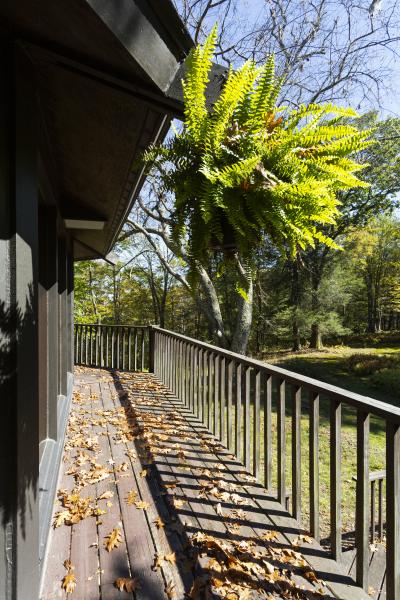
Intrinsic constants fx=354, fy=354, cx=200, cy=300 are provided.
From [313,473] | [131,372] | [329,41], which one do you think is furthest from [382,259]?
[313,473]

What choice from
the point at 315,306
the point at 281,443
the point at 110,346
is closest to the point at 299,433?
the point at 281,443

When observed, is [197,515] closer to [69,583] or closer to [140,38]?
[69,583]

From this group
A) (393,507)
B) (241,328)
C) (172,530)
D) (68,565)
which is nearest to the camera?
(393,507)

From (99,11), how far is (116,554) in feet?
7.80

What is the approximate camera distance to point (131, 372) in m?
6.87

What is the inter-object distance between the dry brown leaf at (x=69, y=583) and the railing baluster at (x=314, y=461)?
1.31m

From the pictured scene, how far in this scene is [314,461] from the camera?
2.01 meters

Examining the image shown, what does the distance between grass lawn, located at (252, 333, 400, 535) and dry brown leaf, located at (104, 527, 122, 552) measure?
2971mm

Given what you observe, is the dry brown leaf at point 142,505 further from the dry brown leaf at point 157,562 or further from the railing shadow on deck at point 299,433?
the railing shadow on deck at point 299,433

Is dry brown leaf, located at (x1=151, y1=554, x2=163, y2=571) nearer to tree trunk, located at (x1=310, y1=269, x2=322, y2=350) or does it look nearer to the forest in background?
the forest in background

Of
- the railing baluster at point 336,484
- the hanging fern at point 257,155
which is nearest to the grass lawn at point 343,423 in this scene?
the railing baluster at point 336,484

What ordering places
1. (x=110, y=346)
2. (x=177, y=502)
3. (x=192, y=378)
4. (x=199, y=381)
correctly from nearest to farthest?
(x=177, y=502)
(x=199, y=381)
(x=192, y=378)
(x=110, y=346)

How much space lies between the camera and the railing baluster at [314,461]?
202 cm

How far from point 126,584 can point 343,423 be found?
22.8 ft
